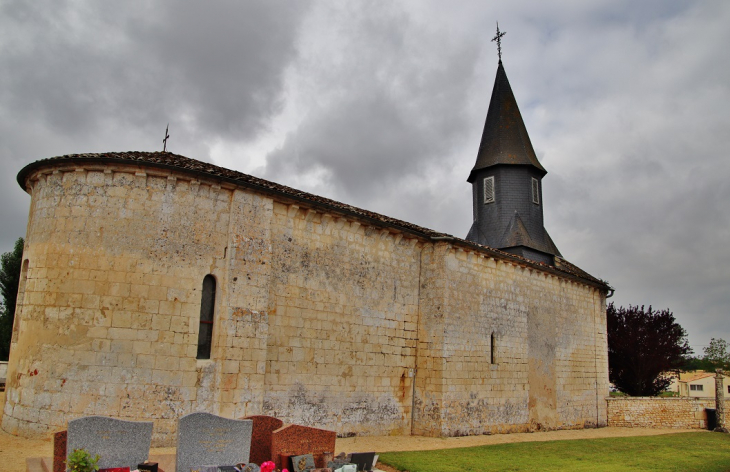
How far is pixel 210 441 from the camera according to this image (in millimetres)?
7375

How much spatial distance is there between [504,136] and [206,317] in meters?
18.5

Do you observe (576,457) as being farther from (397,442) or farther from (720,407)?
(720,407)

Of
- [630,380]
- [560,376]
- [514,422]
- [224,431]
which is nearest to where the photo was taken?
[224,431]

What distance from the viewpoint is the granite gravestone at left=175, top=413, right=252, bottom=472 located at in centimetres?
715

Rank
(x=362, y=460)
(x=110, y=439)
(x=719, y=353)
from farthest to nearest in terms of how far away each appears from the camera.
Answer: (x=719, y=353)
(x=362, y=460)
(x=110, y=439)

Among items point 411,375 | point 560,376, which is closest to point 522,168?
point 560,376

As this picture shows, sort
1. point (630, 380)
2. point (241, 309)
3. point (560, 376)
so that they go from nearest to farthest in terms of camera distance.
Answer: point (241, 309)
point (560, 376)
point (630, 380)

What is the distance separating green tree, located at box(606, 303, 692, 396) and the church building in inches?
427

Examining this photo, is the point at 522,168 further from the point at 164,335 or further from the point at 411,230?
the point at 164,335

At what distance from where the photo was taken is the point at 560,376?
19453mm

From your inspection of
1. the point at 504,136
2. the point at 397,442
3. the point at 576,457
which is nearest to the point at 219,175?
the point at 397,442

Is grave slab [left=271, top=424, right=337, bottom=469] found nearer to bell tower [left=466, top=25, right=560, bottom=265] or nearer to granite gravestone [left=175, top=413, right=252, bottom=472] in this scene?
granite gravestone [left=175, top=413, right=252, bottom=472]

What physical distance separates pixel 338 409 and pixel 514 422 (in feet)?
22.9

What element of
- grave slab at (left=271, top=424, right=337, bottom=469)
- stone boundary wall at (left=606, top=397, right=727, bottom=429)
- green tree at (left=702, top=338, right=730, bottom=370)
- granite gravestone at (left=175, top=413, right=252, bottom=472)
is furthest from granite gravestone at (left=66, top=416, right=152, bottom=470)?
green tree at (left=702, top=338, right=730, bottom=370)
